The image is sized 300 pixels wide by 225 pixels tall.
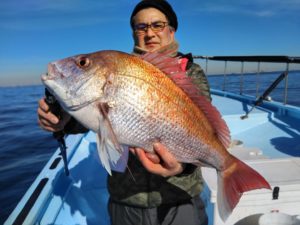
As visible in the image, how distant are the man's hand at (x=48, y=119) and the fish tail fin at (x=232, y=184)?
1167mm

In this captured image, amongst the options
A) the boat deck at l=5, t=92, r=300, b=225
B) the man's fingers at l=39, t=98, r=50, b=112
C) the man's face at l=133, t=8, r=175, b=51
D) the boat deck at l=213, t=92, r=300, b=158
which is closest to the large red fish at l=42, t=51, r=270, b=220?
the man's fingers at l=39, t=98, r=50, b=112

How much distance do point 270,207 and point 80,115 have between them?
192 cm

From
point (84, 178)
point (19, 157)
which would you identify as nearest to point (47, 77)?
point (84, 178)

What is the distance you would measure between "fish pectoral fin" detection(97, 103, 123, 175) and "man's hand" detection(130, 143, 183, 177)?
0.15m

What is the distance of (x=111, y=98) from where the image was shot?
1.69 metres

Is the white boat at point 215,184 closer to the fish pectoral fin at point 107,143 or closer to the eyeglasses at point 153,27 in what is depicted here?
the fish pectoral fin at point 107,143

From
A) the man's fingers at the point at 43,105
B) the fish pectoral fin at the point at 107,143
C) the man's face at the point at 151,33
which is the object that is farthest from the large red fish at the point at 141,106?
the man's face at the point at 151,33

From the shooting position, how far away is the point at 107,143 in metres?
1.72

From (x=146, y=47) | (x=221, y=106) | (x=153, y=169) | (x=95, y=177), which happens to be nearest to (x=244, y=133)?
(x=221, y=106)

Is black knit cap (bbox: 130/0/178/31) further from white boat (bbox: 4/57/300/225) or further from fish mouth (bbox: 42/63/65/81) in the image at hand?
white boat (bbox: 4/57/300/225)

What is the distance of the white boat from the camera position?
253 centimetres

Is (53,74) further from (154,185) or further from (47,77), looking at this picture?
(154,185)

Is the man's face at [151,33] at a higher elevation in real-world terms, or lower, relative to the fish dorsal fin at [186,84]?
higher

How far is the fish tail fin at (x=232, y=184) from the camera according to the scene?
1.93 m
